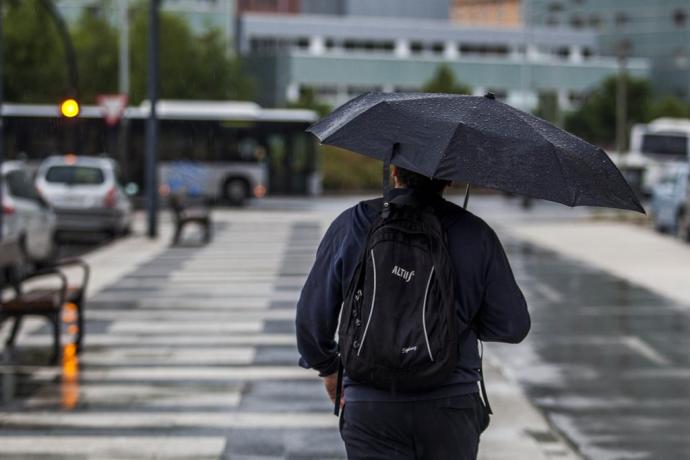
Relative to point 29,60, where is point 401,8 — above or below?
above

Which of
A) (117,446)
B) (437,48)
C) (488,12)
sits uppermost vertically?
(488,12)

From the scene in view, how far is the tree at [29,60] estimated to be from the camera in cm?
5720

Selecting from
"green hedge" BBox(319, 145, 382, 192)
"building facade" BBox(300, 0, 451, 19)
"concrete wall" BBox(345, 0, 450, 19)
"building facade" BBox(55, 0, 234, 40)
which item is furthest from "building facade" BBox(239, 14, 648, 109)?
"green hedge" BBox(319, 145, 382, 192)

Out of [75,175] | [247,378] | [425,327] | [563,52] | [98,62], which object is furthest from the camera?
[563,52]

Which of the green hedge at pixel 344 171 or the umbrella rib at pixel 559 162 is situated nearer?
the umbrella rib at pixel 559 162

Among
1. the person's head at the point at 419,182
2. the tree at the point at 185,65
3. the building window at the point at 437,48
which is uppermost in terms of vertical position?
the building window at the point at 437,48

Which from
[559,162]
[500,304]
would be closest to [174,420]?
[500,304]

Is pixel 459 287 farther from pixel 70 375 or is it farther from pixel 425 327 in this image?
pixel 70 375

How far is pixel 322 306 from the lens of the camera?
171 inches

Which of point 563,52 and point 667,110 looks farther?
point 563,52

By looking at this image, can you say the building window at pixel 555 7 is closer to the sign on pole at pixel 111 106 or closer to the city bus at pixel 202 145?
the city bus at pixel 202 145

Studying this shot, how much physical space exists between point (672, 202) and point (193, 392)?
2169 centimetres

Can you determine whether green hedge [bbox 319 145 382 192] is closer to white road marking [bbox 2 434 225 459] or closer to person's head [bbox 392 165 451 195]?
white road marking [bbox 2 434 225 459]

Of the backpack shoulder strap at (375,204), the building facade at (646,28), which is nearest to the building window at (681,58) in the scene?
the building facade at (646,28)
